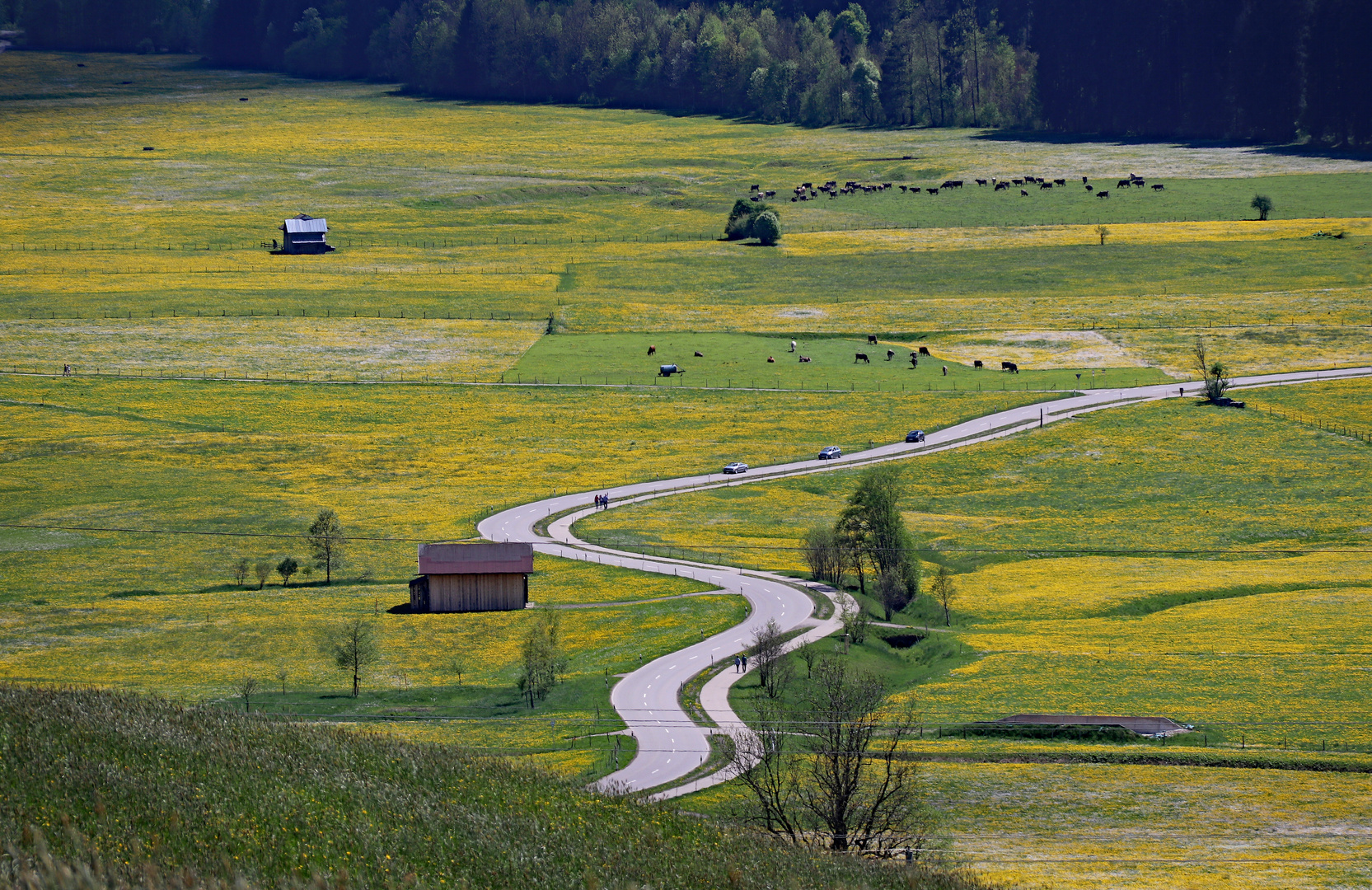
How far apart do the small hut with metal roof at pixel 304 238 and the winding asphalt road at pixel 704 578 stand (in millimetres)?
100111

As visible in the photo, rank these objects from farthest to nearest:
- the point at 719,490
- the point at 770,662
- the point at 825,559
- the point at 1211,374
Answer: the point at 1211,374 → the point at 719,490 → the point at 825,559 → the point at 770,662

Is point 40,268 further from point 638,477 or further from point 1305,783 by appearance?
point 1305,783

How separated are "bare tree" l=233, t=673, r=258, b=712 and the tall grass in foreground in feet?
56.0

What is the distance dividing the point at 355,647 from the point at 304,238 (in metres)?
134

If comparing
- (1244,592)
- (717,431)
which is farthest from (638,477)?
(1244,592)

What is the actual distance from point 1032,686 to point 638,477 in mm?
45594

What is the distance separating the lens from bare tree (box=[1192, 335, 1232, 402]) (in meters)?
117

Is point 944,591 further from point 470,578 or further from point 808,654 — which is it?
point 470,578

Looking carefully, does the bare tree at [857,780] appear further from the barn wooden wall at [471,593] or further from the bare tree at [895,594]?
the barn wooden wall at [471,593]

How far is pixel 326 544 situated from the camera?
3115 inches

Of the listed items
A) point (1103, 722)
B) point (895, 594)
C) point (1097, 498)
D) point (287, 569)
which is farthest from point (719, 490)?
point (1103, 722)

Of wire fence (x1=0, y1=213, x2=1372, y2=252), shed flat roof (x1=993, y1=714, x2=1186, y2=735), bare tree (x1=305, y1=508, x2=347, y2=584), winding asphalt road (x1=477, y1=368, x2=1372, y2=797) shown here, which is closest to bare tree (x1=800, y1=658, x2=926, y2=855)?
winding asphalt road (x1=477, y1=368, x2=1372, y2=797)

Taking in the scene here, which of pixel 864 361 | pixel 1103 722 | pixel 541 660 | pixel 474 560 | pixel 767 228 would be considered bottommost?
pixel 541 660

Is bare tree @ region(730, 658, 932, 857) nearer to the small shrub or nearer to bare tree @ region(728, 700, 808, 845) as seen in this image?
bare tree @ region(728, 700, 808, 845)
